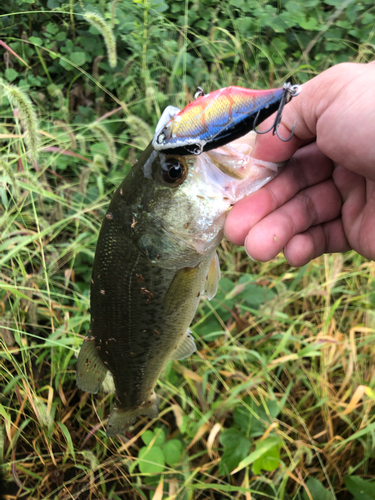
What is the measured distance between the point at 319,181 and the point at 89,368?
1468mm

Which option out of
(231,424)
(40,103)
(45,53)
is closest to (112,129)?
(40,103)

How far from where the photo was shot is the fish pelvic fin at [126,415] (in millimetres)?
1659

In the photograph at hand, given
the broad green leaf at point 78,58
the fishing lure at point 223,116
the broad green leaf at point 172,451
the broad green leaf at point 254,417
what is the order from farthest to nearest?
the broad green leaf at point 78,58 < the broad green leaf at point 254,417 < the broad green leaf at point 172,451 < the fishing lure at point 223,116

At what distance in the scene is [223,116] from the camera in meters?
0.94

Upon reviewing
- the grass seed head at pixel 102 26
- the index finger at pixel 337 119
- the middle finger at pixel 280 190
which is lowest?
the middle finger at pixel 280 190

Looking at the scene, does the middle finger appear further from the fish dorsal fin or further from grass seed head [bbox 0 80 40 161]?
grass seed head [bbox 0 80 40 161]

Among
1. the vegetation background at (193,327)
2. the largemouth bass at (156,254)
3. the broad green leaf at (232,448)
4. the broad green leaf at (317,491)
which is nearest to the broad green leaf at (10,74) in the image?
the vegetation background at (193,327)

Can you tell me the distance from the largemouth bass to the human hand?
0.14m

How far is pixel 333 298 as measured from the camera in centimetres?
279

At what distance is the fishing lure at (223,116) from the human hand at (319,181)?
0.38 metres

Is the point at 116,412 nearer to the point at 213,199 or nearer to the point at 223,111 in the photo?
the point at 213,199

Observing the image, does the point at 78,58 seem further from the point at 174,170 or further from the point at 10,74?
the point at 174,170

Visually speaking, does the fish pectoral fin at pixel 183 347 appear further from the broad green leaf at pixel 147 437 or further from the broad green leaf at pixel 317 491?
the broad green leaf at pixel 317 491

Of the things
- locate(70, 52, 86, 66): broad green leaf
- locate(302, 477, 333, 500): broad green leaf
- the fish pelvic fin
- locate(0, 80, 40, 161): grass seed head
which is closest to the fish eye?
locate(0, 80, 40, 161): grass seed head
